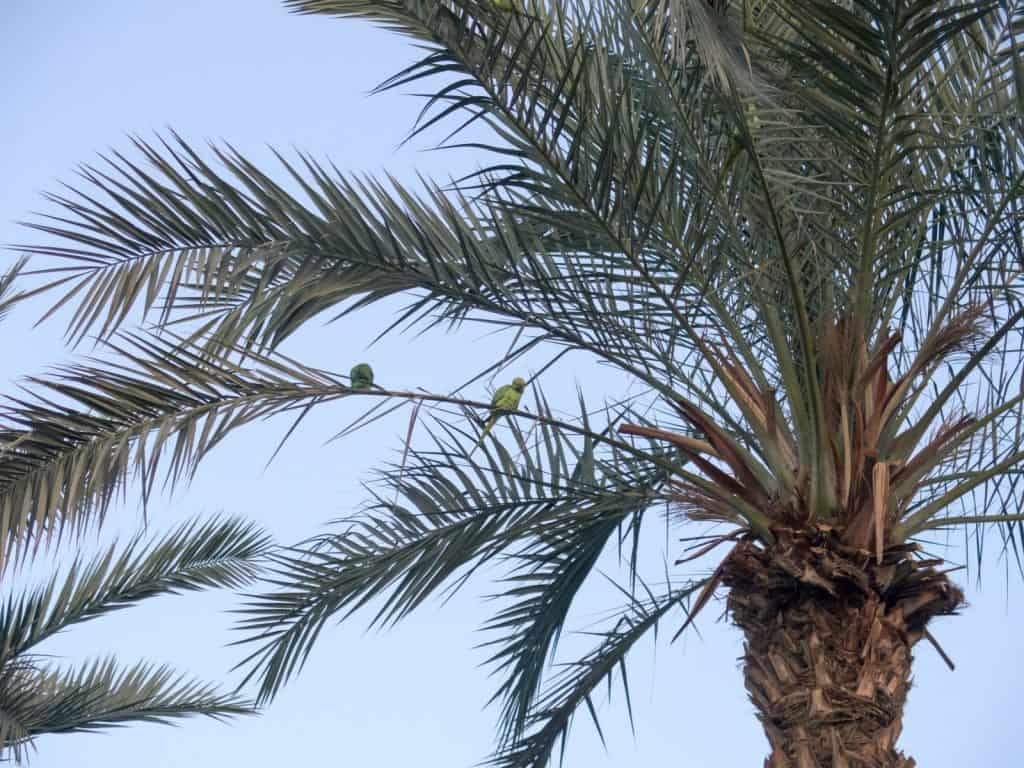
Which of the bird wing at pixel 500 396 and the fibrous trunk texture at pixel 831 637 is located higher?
the bird wing at pixel 500 396

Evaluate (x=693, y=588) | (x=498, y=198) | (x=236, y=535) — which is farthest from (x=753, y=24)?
(x=236, y=535)

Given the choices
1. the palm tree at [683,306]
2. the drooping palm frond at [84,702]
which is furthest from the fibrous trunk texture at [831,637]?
the drooping palm frond at [84,702]

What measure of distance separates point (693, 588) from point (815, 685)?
1362mm

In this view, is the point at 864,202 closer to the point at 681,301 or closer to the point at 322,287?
the point at 681,301

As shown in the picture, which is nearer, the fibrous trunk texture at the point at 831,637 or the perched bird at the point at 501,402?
the fibrous trunk texture at the point at 831,637

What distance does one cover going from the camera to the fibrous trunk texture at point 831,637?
14.6 ft

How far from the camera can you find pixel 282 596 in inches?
213

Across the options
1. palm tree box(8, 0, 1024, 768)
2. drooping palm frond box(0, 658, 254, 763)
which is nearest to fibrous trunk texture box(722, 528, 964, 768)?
palm tree box(8, 0, 1024, 768)

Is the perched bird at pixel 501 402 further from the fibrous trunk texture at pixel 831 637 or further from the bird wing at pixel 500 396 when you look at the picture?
the fibrous trunk texture at pixel 831 637

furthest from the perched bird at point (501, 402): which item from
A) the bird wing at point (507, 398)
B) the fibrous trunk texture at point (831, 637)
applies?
the fibrous trunk texture at point (831, 637)

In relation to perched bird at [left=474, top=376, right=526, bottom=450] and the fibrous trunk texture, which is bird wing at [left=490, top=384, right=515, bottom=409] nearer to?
perched bird at [left=474, top=376, right=526, bottom=450]

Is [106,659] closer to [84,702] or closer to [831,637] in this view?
[84,702]

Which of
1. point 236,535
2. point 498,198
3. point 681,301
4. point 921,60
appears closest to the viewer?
point 921,60

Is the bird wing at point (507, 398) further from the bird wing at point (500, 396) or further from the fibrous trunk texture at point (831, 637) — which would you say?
the fibrous trunk texture at point (831, 637)
